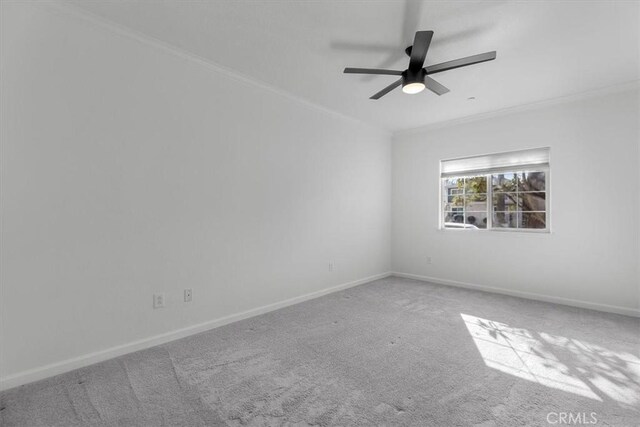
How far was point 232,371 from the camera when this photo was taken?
2.11 m

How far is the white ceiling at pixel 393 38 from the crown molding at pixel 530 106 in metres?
0.08

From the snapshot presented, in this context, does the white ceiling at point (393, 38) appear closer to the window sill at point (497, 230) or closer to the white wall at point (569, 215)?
the white wall at point (569, 215)

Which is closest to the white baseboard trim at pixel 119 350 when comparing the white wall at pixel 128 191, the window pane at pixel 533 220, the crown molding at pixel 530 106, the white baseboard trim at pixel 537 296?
the white wall at pixel 128 191

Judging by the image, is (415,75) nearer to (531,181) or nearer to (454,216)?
(531,181)

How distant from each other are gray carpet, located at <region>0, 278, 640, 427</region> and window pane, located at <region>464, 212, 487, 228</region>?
5.30 feet

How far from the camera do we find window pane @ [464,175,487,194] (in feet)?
14.6

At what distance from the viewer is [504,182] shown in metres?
4.26

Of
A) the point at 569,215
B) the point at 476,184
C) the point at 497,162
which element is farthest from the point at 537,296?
the point at 497,162

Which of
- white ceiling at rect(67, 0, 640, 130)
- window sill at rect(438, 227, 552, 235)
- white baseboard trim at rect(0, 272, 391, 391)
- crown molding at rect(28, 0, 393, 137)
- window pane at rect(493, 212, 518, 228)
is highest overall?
white ceiling at rect(67, 0, 640, 130)

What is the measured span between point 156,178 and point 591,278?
4867mm

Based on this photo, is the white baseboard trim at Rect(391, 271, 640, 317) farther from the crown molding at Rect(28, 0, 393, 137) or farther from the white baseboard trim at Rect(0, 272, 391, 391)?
the crown molding at Rect(28, 0, 393, 137)

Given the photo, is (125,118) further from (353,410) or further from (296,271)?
(353,410)

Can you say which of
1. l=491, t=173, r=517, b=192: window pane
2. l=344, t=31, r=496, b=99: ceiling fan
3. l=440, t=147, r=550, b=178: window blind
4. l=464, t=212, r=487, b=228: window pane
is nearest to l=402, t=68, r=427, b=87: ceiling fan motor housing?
l=344, t=31, r=496, b=99: ceiling fan

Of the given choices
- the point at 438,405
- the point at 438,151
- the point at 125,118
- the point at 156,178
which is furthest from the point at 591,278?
the point at 125,118
